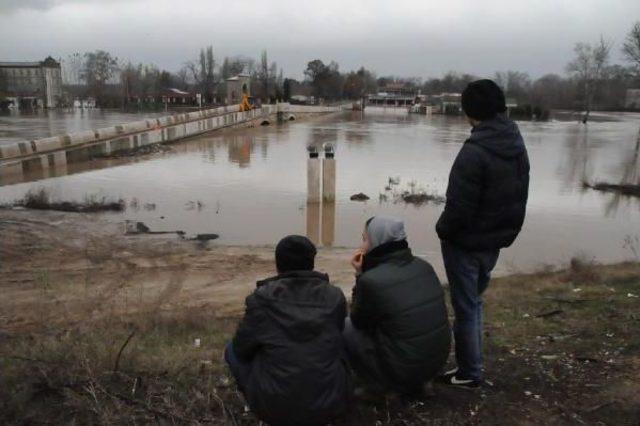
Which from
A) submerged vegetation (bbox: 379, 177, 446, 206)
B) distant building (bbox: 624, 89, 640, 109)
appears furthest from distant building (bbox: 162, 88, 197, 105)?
submerged vegetation (bbox: 379, 177, 446, 206)

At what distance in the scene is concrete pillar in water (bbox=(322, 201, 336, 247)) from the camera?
11655 millimetres

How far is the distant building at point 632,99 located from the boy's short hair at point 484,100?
333 ft

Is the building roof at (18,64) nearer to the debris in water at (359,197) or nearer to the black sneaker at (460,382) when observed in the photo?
the debris in water at (359,197)

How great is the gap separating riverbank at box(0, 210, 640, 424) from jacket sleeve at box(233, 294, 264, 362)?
430mm

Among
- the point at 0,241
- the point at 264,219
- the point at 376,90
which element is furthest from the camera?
the point at 376,90

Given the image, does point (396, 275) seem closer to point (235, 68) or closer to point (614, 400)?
point (614, 400)

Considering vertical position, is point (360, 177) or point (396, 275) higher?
point (396, 275)

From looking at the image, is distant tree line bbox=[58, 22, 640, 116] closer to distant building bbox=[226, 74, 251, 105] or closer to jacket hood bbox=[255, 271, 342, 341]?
distant building bbox=[226, 74, 251, 105]

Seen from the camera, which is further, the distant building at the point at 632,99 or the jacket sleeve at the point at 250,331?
the distant building at the point at 632,99

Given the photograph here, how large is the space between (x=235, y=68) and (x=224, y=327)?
110 metres

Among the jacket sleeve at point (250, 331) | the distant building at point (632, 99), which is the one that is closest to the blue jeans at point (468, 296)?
the jacket sleeve at point (250, 331)

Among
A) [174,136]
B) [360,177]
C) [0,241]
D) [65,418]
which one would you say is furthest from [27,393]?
[174,136]

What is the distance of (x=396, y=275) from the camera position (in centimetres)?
313

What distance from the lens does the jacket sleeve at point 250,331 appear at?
2.88 m
